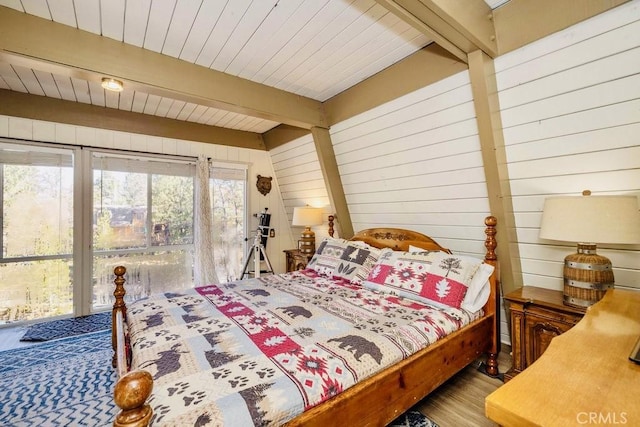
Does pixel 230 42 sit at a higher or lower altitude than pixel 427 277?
higher

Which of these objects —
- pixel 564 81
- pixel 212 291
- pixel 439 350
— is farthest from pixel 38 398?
pixel 564 81

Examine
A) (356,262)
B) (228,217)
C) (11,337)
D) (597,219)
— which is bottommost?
(11,337)

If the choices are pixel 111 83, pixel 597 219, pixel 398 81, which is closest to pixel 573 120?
pixel 597 219

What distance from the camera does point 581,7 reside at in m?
1.44

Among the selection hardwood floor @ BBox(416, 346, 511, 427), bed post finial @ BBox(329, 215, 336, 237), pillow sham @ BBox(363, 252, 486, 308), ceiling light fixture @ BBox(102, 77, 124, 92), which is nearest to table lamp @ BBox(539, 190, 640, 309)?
pillow sham @ BBox(363, 252, 486, 308)

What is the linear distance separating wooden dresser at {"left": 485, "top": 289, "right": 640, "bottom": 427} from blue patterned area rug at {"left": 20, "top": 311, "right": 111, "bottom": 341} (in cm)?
361

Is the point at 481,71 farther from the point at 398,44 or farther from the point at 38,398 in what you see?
the point at 38,398

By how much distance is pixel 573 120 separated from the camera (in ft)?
5.40

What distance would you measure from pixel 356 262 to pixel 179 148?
275 centimetres

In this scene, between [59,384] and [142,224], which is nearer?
[59,384]

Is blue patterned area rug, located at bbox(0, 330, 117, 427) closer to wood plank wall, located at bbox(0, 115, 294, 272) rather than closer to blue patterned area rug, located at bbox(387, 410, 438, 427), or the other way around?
blue patterned area rug, located at bbox(387, 410, 438, 427)

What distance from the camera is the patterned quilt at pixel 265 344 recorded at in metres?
1.00

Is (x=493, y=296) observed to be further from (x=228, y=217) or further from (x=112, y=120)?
(x=112, y=120)

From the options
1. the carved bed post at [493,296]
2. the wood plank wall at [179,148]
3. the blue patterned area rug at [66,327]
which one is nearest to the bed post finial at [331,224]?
the wood plank wall at [179,148]
